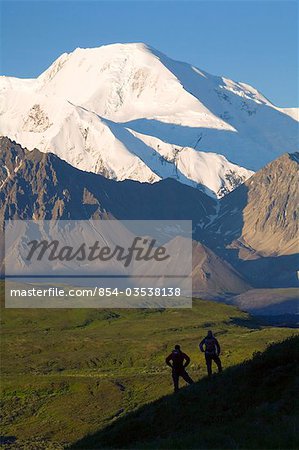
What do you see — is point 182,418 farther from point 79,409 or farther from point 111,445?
point 79,409

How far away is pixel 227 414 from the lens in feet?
167

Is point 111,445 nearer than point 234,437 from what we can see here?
No

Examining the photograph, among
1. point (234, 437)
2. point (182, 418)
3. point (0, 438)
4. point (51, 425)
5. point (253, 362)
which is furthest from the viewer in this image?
point (51, 425)

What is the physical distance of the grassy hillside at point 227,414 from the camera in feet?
144

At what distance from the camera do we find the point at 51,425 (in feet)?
544

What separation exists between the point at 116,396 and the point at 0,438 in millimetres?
35030

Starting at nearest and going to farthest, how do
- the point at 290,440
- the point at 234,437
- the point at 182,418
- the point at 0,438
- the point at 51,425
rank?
the point at 290,440 < the point at 234,437 < the point at 182,418 < the point at 0,438 < the point at 51,425

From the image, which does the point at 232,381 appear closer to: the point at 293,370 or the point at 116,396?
the point at 293,370

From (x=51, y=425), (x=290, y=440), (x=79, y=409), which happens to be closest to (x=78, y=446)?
(x=290, y=440)

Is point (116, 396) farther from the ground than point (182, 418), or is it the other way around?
point (116, 396)

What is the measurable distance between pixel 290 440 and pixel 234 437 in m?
3.34

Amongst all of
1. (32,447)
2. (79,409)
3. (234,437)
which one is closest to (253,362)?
(234,437)

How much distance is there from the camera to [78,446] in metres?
55.1

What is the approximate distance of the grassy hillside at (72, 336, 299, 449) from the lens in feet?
144
